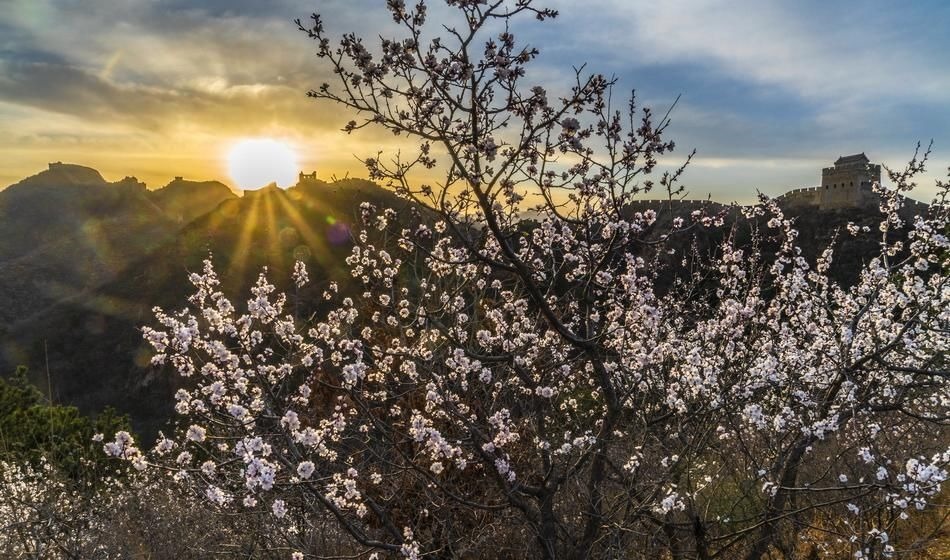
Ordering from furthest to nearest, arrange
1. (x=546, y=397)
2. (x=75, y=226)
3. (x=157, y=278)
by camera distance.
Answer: (x=75, y=226) < (x=157, y=278) < (x=546, y=397)

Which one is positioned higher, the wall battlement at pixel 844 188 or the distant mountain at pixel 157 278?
the wall battlement at pixel 844 188

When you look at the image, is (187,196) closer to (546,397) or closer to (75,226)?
(75,226)

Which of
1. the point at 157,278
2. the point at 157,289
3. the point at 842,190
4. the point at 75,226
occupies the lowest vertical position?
the point at 157,289

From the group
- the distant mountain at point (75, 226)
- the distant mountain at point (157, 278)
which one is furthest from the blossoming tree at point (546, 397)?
the distant mountain at point (75, 226)

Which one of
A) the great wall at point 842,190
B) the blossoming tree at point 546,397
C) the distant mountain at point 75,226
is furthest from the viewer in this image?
the distant mountain at point 75,226

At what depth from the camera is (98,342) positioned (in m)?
58.8

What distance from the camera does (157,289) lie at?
196 feet

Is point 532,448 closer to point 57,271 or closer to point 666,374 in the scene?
point 666,374

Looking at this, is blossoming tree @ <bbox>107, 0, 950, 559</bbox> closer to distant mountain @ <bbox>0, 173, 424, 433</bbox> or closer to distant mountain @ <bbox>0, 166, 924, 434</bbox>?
distant mountain @ <bbox>0, 166, 924, 434</bbox>

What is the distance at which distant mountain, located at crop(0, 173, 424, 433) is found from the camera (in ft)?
160

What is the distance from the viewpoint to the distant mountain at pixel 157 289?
48844 mm

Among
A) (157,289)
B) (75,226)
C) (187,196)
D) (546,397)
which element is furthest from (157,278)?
(75,226)

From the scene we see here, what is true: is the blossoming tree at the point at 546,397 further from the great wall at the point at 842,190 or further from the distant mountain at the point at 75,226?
the distant mountain at the point at 75,226

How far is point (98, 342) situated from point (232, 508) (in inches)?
2371
